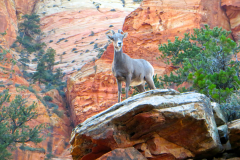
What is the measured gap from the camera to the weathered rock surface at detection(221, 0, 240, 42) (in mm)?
28188

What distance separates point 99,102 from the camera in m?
26.3

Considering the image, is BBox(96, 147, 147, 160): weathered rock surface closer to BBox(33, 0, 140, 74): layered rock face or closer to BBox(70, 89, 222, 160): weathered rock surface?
BBox(70, 89, 222, 160): weathered rock surface

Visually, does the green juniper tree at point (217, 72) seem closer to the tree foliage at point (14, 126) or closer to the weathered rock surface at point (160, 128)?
the weathered rock surface at point (160, 128)

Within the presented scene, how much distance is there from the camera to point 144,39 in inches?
1110

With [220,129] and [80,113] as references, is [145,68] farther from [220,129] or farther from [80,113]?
[80,113]

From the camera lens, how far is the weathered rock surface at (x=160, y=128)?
278 inches

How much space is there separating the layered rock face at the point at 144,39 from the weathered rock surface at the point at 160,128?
59.9 feet

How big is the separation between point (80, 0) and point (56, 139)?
1990 inches

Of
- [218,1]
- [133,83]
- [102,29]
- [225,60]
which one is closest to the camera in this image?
[133,83]

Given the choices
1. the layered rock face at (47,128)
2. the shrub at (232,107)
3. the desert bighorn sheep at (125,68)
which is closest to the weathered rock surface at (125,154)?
the desert bighorn sheep at (125,68)

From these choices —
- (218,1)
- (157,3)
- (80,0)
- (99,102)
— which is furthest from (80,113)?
(80,0)

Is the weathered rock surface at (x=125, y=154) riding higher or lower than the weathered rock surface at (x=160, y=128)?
lower

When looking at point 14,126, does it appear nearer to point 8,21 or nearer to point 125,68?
point 125,68

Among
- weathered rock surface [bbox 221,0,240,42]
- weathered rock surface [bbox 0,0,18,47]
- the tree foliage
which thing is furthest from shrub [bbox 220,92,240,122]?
weathered rock surface [bbox 0,0,18,47]
